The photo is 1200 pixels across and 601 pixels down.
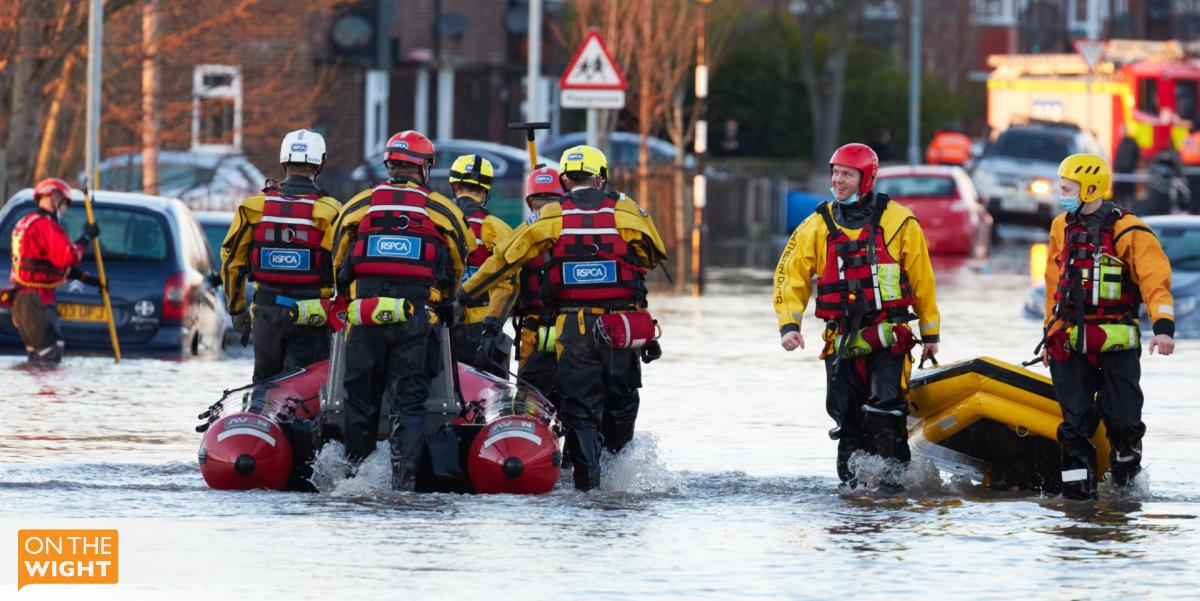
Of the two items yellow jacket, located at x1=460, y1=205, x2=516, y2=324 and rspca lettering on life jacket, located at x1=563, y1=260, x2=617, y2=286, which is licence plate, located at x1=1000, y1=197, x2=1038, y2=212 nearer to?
yellow jacket, located at x1=460, y1=205, x2=516, y2=324

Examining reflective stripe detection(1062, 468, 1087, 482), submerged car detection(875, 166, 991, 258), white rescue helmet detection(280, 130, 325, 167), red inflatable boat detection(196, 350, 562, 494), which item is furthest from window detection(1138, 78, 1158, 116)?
red inflatable boat detection(196, 350, 562, 494)

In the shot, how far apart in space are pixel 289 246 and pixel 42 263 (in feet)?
Answer: 18.7

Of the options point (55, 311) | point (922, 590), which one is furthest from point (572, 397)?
point (55, 311)

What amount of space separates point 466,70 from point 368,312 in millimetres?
36682

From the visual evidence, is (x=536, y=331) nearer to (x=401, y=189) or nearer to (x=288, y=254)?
(x=401, y=189)

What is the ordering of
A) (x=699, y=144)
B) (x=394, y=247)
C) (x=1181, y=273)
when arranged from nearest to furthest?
(x=394, y=247)
(x=1181, y=273)
(x=699, y=144)

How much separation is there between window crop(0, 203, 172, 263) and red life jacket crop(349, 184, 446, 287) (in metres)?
7.71

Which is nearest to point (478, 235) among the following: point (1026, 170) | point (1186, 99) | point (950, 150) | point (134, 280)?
point (134, 280)

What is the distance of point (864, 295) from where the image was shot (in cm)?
1164

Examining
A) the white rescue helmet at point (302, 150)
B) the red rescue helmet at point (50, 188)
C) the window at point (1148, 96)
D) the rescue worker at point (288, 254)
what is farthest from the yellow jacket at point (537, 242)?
the window at point (1148, 96)

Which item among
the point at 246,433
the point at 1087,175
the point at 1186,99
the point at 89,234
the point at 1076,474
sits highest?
the point at 1186,99

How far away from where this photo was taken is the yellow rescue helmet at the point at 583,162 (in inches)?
471

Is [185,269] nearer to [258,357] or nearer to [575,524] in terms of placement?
[258,357]

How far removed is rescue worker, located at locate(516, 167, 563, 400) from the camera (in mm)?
12008
